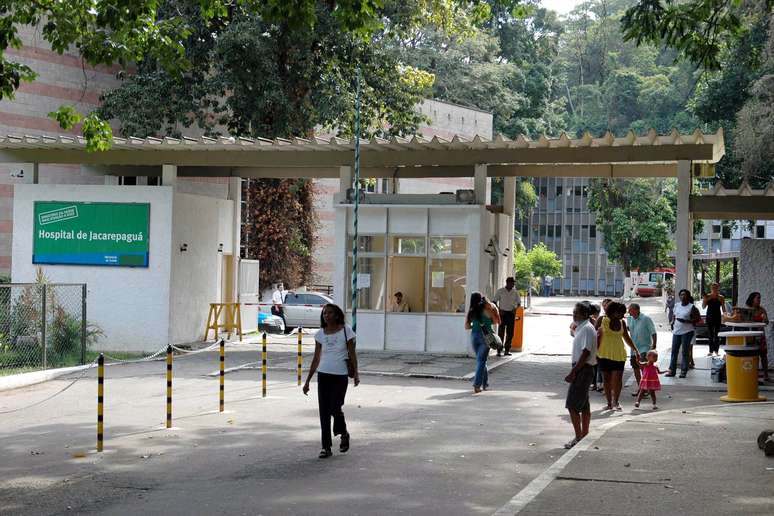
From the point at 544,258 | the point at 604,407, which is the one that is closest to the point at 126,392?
the point at 604,407

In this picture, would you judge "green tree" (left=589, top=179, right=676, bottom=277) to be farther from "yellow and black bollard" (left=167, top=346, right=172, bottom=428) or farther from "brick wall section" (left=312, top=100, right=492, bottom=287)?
"yellow and black bollard" (left=167, top=346, right=172, bottom=428)

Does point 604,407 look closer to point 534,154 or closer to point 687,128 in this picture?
point 534,154

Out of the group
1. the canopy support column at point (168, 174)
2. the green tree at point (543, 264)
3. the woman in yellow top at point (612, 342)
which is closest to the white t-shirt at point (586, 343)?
the woman in yellow top at point (612, 342)

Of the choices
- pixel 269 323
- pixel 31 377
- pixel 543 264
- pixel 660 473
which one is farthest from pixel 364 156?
pixel 543 264

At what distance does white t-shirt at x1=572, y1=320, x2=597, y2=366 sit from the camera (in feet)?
40.1

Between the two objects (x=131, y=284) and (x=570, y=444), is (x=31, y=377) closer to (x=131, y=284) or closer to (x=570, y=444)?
(x=131, y=284)

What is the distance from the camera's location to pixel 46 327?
21859 mm

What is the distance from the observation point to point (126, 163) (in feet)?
84.7

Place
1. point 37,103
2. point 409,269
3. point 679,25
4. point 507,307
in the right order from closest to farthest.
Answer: point 679,25, point 409,269, point 507,307, point 37,103

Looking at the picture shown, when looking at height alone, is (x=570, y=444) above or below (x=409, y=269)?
below

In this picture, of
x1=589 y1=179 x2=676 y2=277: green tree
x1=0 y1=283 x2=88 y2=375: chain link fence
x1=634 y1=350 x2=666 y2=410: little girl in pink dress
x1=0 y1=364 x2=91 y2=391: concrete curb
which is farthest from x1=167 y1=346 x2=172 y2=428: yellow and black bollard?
x1=589 y1=179 x2=676 y2=277: green tree

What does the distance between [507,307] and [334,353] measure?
13547mm

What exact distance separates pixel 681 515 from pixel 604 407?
8.10m

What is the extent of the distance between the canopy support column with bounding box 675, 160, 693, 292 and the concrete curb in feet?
40.5
